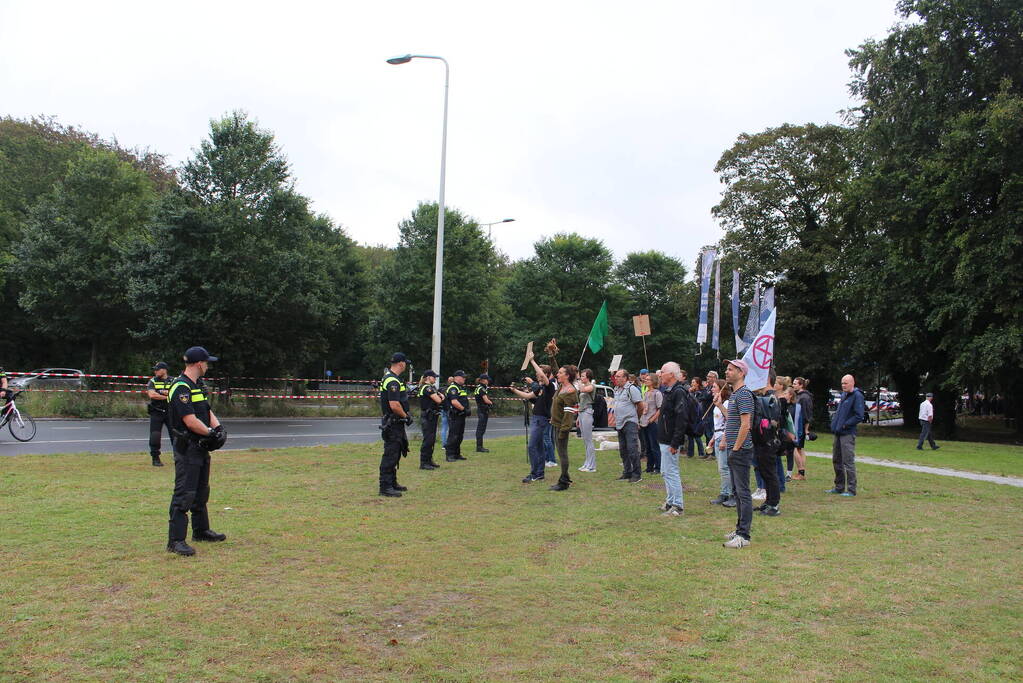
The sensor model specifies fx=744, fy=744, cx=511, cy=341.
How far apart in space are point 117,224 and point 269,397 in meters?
14.0

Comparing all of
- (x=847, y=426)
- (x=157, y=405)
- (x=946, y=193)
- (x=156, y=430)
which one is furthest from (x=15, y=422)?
(x=946, y=193)

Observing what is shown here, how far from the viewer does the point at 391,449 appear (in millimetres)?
10203

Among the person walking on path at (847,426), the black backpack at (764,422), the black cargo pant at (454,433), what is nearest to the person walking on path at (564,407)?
the black backpack at (764,422)

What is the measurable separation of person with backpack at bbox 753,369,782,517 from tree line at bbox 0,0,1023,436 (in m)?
20.5

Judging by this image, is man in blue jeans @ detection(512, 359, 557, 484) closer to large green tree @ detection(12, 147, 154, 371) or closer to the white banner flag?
the white banner flag

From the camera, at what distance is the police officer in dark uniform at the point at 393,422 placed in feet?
33.0

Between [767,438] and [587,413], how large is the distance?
6098 millimetres

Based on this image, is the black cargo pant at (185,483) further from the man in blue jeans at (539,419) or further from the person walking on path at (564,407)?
the man in blue jeans at (539,419)

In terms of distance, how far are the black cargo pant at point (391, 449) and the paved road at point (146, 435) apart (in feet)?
26.2

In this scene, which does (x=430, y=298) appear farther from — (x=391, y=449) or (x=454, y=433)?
(x=391, y=449)

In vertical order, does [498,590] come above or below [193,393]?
below

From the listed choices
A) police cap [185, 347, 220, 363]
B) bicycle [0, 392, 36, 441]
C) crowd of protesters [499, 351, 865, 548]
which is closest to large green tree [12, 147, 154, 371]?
bicycle [0, 392, 36, 441]

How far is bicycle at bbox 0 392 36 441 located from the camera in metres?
16.7

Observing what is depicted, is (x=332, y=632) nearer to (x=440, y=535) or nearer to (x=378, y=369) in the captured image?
(x=440, y=535)
